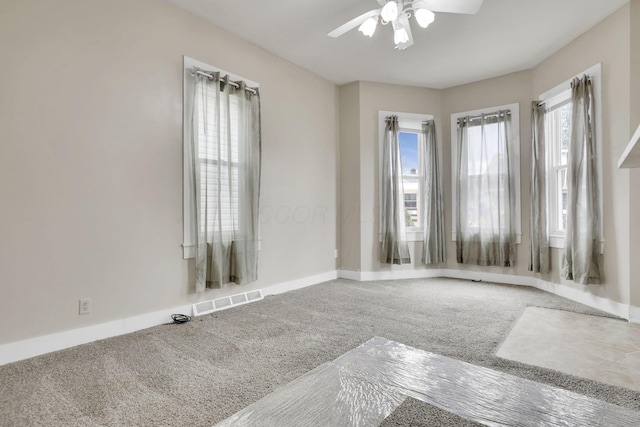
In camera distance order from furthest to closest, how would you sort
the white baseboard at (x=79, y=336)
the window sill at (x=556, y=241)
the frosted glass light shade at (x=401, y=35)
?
the window sill at (x=556, y=241), the frosted glass light shade at (x=401, y=35), the white baseboard at (x=79, y=336)

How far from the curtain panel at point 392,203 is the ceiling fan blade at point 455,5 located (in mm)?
2255

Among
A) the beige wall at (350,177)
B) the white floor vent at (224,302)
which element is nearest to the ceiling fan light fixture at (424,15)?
the beige wall at (350,177)

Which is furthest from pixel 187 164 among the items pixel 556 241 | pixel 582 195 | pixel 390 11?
pixel 556 241

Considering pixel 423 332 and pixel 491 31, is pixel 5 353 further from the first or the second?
pixel 491 31

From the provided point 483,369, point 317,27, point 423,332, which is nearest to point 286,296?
point 423,332

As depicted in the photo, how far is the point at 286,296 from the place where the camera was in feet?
12.3

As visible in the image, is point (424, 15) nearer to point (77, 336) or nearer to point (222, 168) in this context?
point (222, 168)

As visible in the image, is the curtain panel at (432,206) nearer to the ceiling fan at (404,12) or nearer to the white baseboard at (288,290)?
the white baseboard at (288,290)

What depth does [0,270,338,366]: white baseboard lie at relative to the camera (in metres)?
2.10

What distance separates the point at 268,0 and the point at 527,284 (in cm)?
452

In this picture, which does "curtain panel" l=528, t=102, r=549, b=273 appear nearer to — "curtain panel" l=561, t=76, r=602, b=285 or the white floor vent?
"curtain panel" l=561, t=76, r=602, b=285

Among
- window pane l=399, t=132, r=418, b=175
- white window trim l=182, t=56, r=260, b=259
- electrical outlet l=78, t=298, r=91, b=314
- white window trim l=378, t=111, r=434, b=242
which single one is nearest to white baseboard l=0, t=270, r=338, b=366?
electrical outlet l=78, t=298, r=91, b=314

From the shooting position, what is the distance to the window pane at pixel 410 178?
492 cm

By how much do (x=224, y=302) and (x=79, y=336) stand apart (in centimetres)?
121
